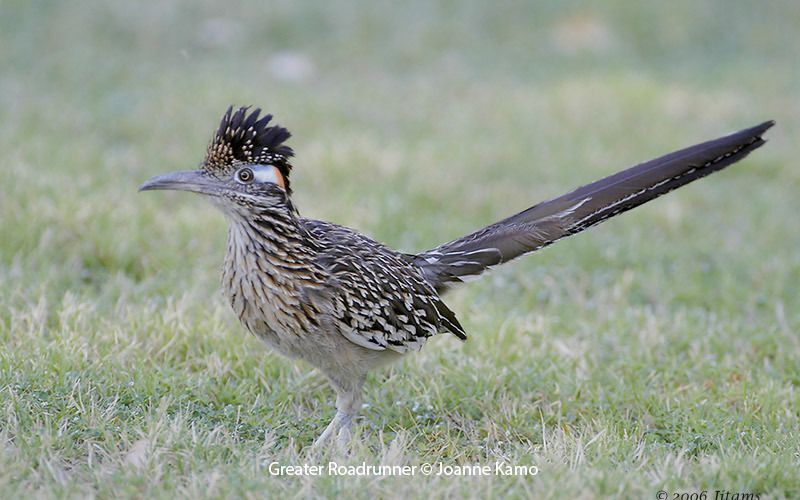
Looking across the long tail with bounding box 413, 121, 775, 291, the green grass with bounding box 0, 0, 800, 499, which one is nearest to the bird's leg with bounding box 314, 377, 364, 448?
the green grass with bounding box 0, 0, 800, 499

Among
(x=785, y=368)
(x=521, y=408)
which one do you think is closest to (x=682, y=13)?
(x=785, y=368)

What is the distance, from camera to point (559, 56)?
45.0 feet

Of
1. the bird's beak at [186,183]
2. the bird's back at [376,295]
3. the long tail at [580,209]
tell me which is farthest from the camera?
the long tail at [580,209]

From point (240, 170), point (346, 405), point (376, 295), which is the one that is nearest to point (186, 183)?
point (240, 170)

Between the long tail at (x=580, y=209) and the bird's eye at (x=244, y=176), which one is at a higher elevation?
the bird's eye at (x=244, y=176)

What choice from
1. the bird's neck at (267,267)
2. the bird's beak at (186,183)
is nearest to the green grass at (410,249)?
the bird's neck at (267,267)

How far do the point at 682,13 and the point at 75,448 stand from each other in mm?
12930

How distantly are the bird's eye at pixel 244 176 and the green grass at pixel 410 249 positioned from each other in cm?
110

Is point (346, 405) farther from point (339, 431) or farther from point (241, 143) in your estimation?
point (241, 143)

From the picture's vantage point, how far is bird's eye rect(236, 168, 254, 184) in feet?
14.5

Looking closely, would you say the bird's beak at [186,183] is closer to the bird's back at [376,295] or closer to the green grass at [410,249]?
the bird's back at [376,295]

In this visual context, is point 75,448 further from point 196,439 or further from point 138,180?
point 138,180

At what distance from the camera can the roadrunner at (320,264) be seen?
14.5ft

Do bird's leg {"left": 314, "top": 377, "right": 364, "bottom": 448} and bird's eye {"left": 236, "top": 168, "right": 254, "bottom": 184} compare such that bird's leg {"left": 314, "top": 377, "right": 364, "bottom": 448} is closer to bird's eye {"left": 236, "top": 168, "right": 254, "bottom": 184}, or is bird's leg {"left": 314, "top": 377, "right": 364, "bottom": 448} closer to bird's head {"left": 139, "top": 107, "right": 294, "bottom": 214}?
bird's head {"left": 139, "top": 107, "right": 294, "bottom": 214}
